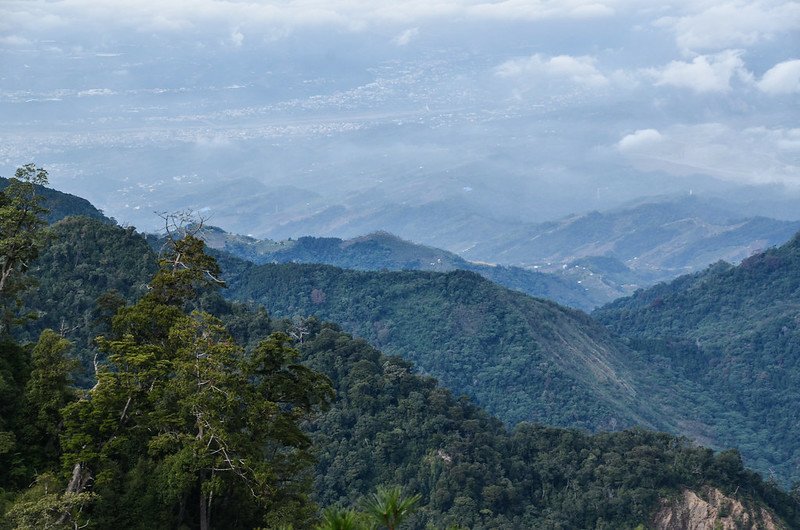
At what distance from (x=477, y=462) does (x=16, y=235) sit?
26966 millimetres

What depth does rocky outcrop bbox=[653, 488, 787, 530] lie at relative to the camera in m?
46.2

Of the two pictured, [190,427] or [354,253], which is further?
[354,253]

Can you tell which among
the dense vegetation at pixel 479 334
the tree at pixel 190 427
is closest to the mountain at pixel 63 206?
the dense vegetation at pixel 479 334

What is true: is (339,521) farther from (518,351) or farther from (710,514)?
(518,351)

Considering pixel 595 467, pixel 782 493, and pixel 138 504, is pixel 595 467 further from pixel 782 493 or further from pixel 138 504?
pixel 138 504

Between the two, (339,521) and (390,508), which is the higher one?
(339,521)

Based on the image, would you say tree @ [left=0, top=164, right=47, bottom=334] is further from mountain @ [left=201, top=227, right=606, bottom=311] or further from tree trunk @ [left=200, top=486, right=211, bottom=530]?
mountain @ [left=201, top=227, right=606, bottom=311]

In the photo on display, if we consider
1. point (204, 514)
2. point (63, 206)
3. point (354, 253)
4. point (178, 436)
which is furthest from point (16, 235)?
point (354, 253)

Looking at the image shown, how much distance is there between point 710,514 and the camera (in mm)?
46969

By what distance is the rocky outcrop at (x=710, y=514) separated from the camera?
46.2 m

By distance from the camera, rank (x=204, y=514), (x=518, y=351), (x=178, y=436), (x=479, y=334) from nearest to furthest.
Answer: (x=178, y=436)
(x=204, y=514)
(x=518, y=351)
(x=479, y=334)

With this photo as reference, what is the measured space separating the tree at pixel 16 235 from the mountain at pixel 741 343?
2415 inches

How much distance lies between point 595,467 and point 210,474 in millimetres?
28890

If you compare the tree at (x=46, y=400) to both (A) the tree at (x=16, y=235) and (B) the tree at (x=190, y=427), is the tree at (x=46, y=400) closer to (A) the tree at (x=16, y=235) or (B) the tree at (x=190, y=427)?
(B) the tree at (x=190, y=427)
